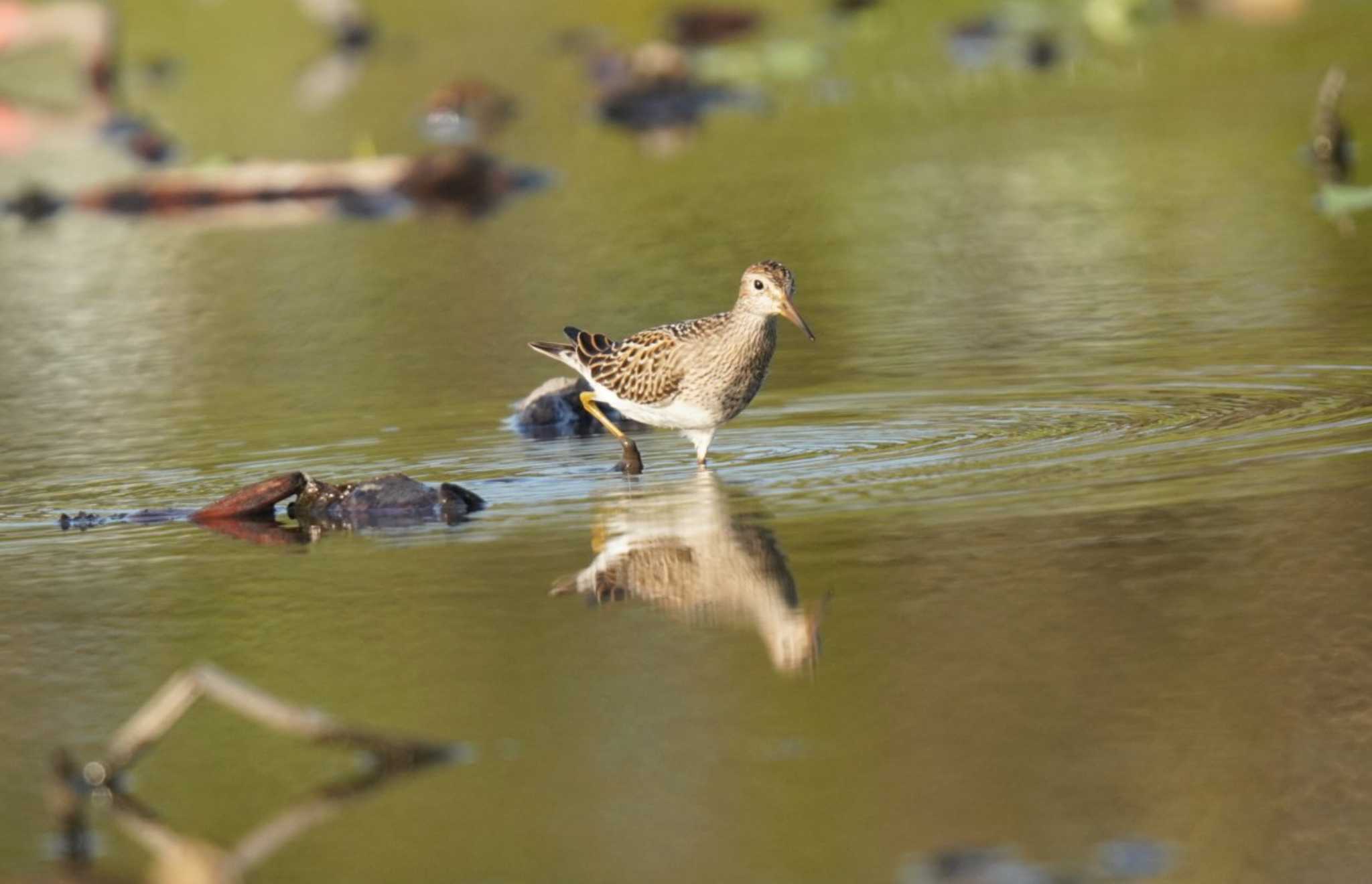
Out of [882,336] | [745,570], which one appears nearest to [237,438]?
[882,336]

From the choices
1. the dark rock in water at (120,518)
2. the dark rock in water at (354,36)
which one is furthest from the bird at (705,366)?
the dark rock in water at (354,36)

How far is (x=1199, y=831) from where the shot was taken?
6.55 meters

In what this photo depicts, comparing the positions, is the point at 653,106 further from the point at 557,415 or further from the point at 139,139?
the point at 557,415

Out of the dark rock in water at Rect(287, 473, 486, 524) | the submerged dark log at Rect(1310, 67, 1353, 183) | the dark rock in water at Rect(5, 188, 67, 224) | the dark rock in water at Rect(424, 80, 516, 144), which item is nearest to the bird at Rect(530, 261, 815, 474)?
the dark rock in water at Rect(287, 473, 486, 524)

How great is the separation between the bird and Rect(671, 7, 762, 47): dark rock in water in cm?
2912

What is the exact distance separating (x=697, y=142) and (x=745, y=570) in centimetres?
2011

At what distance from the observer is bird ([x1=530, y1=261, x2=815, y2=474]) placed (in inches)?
495

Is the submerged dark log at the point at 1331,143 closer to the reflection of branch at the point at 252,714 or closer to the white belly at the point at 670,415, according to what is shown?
the white belly at the point at 670,415

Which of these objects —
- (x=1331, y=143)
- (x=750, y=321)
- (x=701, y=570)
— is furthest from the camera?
(x=1331, y=143)

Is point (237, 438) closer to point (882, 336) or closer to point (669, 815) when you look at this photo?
point (882, 336)

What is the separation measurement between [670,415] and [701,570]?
9.12 ft

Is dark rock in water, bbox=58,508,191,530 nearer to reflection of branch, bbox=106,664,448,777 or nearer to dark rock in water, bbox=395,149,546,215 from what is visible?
reflection of branch, bbox=106,664,448,777

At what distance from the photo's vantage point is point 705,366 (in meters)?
12.7

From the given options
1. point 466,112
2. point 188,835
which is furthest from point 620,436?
point 466,112
